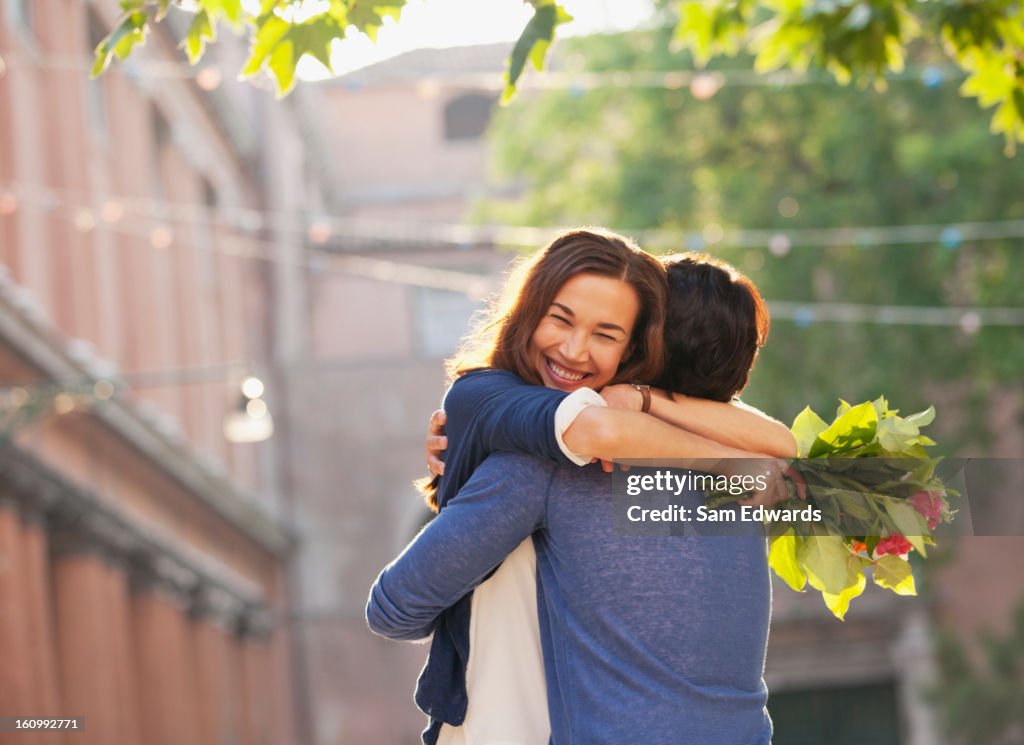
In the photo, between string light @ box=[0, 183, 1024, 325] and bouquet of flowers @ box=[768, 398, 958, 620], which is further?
string light @ box=[0, 183, 1024, 325]

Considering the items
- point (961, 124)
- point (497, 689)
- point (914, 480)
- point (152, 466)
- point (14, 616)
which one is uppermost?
point (961, 124)

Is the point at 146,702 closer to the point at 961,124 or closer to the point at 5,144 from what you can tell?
the point at 5,144

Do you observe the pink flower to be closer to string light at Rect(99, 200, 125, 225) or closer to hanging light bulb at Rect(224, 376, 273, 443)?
hanging light bulb at Rect(224, 376, 273, 443)

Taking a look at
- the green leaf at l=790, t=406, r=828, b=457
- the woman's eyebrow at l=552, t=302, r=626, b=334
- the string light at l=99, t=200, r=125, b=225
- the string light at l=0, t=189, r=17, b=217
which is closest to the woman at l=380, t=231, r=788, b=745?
the woman's eyebrow at l=552, t=302, r=626, b=334

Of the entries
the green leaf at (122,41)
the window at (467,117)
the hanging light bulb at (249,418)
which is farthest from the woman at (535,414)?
the window at (467,117)

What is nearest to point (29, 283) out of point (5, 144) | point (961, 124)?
point (5, 144)

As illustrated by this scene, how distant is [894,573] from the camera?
10.1 ft

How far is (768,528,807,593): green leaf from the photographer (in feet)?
9.98

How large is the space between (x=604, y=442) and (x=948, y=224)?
15606mm

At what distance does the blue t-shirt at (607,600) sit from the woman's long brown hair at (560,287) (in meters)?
0.28

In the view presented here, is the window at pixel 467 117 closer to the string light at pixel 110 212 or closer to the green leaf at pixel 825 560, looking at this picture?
the string light at pixel 110 212

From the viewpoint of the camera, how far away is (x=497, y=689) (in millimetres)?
2887

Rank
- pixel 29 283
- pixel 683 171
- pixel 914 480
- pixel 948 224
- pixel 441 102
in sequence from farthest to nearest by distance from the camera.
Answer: pixel 441 102, pixel 683 171, pixel 948 224, pixel 29 283, pixel 914 480

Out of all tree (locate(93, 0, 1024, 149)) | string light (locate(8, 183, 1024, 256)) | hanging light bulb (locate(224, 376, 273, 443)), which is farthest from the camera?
string light (locate(8, 183, 1024, 256))
